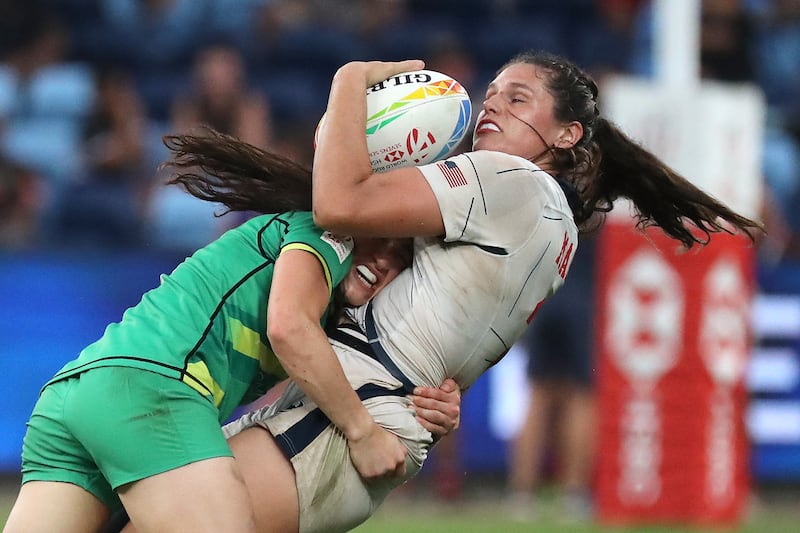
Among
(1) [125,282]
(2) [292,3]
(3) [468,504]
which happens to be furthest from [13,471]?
(2) [292,3]

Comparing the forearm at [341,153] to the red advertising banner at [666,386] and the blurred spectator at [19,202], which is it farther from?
the blurred spectator at [19,202]

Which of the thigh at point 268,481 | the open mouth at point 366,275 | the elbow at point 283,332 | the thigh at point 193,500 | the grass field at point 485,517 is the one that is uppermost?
the elbow at point 283,332

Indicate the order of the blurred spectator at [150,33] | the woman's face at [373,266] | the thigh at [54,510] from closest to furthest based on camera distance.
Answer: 1. the thigh at [54,510]
2. the woman's face at [373,266]
3. the blurred spectator at [150,33]

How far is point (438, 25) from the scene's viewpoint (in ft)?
37.2

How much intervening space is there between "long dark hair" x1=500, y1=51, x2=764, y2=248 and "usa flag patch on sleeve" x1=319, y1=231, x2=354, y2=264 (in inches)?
27.3

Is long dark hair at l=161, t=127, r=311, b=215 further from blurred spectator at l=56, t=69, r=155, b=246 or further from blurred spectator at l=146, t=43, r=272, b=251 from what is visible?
blurred spectator at l=56, t=69, r=155, b=246

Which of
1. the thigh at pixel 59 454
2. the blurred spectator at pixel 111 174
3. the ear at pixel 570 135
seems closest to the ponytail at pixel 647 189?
the ear at pixel 570 135

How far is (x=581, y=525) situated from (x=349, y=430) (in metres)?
4.54

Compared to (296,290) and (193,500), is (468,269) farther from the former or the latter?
(193,500)

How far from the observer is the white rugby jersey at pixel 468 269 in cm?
318

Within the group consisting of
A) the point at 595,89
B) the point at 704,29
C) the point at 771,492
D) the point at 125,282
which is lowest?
the point at 771,492

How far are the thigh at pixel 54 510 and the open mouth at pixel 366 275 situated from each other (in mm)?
852

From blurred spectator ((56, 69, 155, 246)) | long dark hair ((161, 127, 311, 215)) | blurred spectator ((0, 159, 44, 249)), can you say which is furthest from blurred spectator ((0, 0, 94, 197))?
long dark hair ((161, 127, 311, 215))

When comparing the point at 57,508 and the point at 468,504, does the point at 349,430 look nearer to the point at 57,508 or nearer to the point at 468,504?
the point at 57,508
